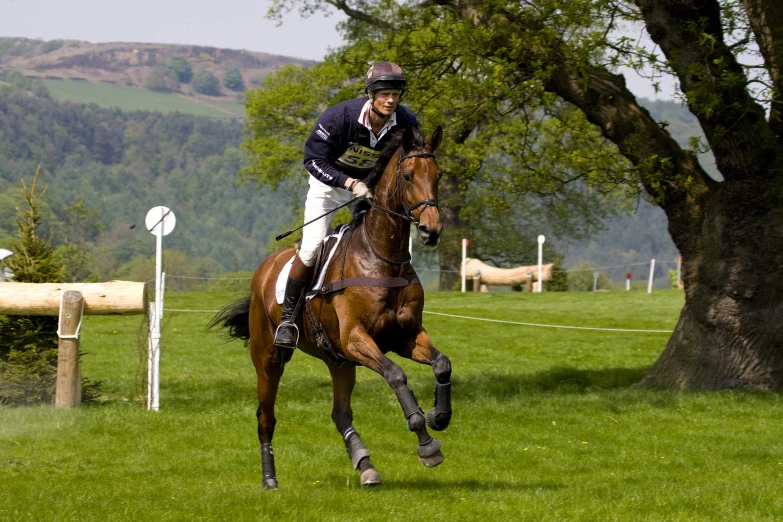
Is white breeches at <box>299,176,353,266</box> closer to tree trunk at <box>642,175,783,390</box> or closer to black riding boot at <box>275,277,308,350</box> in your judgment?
black riding boot at <box>275,277,308,350</box>

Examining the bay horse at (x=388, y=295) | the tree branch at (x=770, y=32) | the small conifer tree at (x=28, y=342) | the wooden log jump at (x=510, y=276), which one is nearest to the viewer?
the bay horse at (x=388, y=295)

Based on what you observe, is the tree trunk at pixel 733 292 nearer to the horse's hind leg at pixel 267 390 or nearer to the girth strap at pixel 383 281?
the horse's hind leg at pixel 267 390

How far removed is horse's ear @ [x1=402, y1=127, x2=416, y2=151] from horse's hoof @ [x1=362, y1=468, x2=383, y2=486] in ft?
8.71

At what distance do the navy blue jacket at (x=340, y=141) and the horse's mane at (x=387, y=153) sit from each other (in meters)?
0.20

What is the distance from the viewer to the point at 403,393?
7.18m

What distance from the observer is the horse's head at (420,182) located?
6.94 meters

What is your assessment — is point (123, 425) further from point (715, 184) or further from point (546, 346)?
point (546, 346)

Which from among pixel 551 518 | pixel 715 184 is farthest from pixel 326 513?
pixel 715 184

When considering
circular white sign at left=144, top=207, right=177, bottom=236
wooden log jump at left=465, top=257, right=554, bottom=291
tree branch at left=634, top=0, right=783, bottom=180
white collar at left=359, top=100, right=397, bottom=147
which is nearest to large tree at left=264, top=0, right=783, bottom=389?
tree branch at left=634, top=0, right=783, bottom=180

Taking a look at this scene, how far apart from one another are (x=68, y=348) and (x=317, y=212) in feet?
16.4

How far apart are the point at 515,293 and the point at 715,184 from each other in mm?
21189

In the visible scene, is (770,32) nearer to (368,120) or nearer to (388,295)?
(368,120)

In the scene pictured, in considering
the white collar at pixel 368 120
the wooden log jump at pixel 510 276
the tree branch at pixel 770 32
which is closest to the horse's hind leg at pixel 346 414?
the white collar at pixel 368 120

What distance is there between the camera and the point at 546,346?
2245 centimetres
